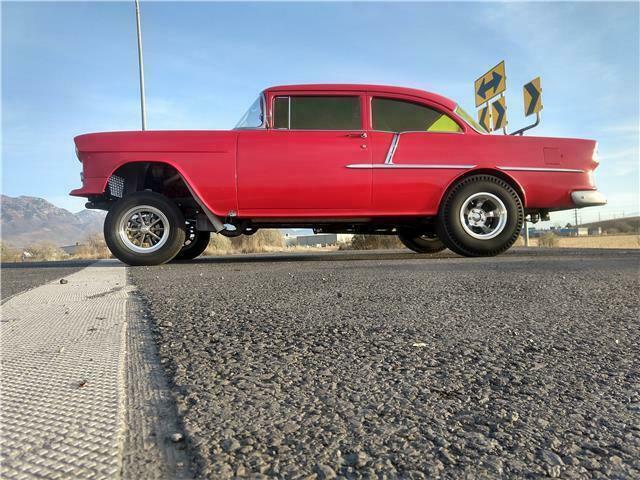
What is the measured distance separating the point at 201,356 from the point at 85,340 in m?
0.45

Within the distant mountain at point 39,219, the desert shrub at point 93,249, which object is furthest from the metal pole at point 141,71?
the distant mountain at point 39,219

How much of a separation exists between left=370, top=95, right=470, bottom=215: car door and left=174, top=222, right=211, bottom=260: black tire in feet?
7.02

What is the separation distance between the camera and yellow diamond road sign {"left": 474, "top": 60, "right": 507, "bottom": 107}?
9.80m

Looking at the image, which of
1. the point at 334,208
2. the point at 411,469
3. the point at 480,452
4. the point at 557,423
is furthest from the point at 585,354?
the point at 334,208

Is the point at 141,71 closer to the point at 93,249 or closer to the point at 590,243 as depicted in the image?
the point at 93,249

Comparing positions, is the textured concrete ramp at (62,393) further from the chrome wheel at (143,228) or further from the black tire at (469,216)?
the black tire at (469,216)

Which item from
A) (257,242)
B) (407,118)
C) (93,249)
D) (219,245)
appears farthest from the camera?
(93,249)

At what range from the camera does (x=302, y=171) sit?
409 cm

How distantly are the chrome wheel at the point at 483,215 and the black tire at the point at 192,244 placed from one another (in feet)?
9.47

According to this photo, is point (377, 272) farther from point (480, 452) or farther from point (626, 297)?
point (480, 452)

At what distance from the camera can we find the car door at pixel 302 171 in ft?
13.4

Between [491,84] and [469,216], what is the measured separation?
708 cm

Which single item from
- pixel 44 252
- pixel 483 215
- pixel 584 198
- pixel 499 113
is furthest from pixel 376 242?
pixel 44 252

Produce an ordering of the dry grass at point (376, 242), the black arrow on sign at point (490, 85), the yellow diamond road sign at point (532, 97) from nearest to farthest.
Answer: the yellow diamond road sign at point (532, 97)
the black arrow on sign at point (490, 85)
the dry grass at point (376, 242)
